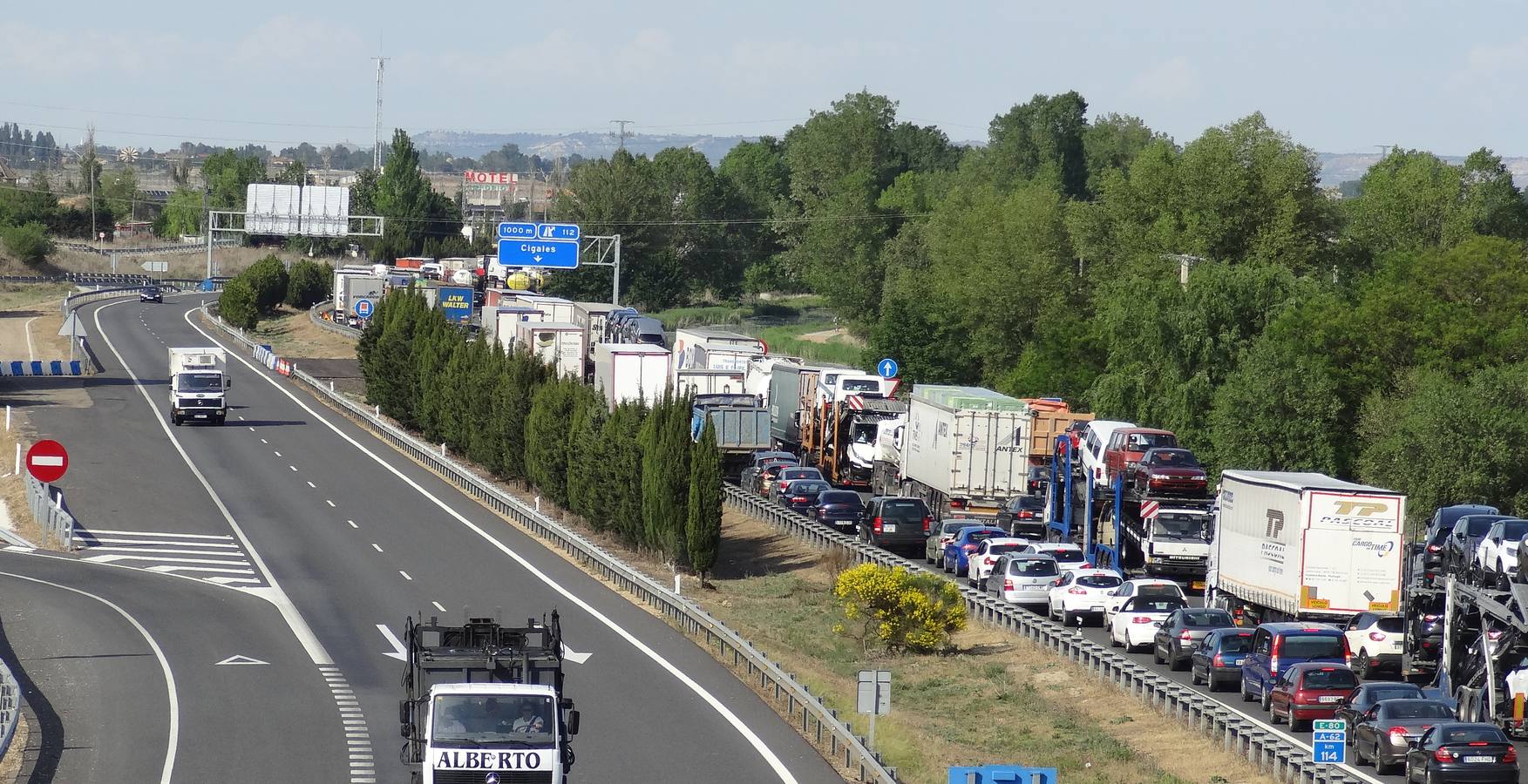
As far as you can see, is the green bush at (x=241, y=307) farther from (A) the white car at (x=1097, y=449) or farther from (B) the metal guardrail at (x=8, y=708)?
(B) the metal guardrail at (x=8, y=708)

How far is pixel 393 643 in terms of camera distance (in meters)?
35.4

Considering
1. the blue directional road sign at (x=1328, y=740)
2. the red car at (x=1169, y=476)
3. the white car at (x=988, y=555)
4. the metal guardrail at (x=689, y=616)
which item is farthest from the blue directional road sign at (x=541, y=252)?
the blue directional road sign at (x=1328, y=740)

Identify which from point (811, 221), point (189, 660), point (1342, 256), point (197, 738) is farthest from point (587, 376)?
point (811, 221)

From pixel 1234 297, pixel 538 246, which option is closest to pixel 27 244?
pixel 538 246

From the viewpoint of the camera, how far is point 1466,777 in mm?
23719

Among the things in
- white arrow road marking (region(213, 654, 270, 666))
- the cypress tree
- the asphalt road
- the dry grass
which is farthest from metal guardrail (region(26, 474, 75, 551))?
the dry grass

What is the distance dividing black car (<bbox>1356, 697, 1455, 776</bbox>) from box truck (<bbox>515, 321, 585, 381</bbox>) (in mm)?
56359

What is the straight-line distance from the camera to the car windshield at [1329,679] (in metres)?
28.6

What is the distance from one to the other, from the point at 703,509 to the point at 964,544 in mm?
6646

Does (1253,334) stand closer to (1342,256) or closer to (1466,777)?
(1342,256)

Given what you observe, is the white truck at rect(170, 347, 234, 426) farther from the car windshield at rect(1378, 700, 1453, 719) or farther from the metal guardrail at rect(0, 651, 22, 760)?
the car windshield at rect(1378, 700, 1453, 719)

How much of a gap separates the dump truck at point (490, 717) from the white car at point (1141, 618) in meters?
18.7

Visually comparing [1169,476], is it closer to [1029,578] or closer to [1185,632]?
[1029,578]

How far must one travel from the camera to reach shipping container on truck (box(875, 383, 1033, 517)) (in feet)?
171
